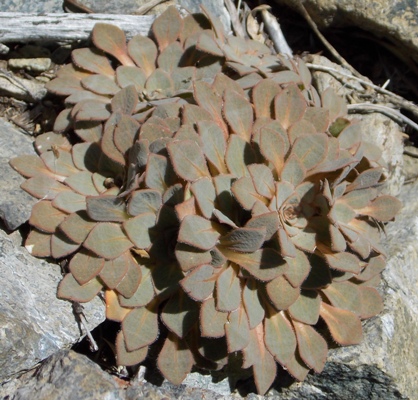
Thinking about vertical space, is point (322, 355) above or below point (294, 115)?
below

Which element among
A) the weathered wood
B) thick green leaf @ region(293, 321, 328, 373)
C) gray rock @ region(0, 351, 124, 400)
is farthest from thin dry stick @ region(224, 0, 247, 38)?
gray rock @ region(0, 351, 124, 400)

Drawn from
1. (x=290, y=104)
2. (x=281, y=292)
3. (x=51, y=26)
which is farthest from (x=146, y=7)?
(x=281, y=292)

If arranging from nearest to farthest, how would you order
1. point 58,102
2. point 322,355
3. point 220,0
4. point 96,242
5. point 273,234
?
point 273,234
point 96,242
point 322,355
point 58,102
point 220,0

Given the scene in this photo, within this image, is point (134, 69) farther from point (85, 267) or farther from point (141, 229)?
point (85, 267)

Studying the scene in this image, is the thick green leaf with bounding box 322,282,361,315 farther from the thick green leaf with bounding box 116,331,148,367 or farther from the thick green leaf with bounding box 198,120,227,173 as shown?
the thick green leaf with bounding box 116,331,148,367

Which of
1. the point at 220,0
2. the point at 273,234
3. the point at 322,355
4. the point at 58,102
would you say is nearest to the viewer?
the point at 273,234

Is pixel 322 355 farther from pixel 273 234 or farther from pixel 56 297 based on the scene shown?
pixel 56 297

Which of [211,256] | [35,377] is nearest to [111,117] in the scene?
[211,256]

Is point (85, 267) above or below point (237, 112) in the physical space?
below
